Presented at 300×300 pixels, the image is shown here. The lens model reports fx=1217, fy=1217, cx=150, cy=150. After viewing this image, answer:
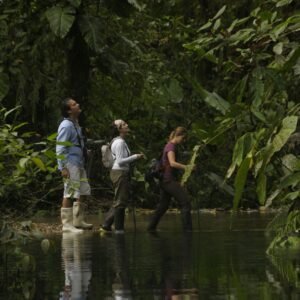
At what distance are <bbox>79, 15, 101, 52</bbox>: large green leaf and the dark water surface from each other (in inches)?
219

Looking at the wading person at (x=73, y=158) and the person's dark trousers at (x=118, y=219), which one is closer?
the wading person at (x=73, y=158)

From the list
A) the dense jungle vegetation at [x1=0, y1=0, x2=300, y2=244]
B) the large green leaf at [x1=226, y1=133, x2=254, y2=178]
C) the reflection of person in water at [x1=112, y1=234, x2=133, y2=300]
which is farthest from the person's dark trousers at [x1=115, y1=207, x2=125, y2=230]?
the large green leaf at [x1=226, y1=133, x2=254, y2=178]

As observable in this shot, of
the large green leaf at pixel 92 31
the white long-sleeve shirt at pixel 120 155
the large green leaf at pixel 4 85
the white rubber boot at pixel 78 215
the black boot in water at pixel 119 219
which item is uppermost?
the large green leaf at pixel 92 31

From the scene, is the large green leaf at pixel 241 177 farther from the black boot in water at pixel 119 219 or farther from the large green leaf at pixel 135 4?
the large green leaf at pixel 135 4

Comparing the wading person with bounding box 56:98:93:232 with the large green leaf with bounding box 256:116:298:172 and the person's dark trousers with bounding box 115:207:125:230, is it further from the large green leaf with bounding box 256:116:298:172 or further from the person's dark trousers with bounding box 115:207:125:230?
the large green leaf with bounding box 256:116:298:172

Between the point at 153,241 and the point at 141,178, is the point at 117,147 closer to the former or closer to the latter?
the point at 153,241

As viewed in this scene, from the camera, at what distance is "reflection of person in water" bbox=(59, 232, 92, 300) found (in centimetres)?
942

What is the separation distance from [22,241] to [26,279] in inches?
13.0

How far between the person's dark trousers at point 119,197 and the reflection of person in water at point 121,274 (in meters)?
2.78

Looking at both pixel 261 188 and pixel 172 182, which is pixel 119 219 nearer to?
pixel 172 182

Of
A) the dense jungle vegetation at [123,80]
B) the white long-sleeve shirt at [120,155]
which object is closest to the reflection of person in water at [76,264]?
the dense jungle vegetation at [123,80]

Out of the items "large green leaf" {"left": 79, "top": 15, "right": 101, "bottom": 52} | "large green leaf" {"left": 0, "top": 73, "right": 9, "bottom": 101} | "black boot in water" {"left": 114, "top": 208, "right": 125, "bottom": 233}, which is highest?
"large green leaf" {"left": 79, "top": 15, "right": 101, "bottom": 52}

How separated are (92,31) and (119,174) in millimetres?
4759

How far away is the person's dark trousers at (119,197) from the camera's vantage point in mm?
18719
